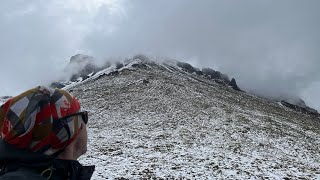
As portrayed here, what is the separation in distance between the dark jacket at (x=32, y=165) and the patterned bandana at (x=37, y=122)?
39 mm

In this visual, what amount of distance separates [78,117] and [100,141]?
23.5 m

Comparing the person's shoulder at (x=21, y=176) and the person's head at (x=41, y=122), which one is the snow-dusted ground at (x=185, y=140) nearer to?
the person's head at (x=41, y=122)

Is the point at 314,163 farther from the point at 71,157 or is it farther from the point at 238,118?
the point at 71,157

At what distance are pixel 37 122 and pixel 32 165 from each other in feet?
0.76

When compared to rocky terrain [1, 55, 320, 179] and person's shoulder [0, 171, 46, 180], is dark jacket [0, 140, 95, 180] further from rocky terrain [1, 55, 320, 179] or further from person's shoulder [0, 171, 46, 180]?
rocky terrain [1, 55, 320, 179]

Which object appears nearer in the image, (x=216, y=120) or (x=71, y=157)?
(x=71, y=157)

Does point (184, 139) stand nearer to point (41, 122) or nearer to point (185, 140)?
point (185, 140)

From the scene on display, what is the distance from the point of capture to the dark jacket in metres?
2.11

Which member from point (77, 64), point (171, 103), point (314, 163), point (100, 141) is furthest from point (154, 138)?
point (77, 64)

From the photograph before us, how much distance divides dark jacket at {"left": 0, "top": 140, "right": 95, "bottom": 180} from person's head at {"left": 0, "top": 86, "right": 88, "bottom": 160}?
0.04 m

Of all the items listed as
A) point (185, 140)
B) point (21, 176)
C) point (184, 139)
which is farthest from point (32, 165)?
point (184, 139)

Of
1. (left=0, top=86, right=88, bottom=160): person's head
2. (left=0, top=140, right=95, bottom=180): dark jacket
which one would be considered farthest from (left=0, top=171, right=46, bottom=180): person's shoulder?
(left=0, top=86, right=88, bottom=160): person's head

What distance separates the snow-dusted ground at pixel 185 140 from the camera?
18766mm

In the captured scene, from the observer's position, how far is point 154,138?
25.9 metres
